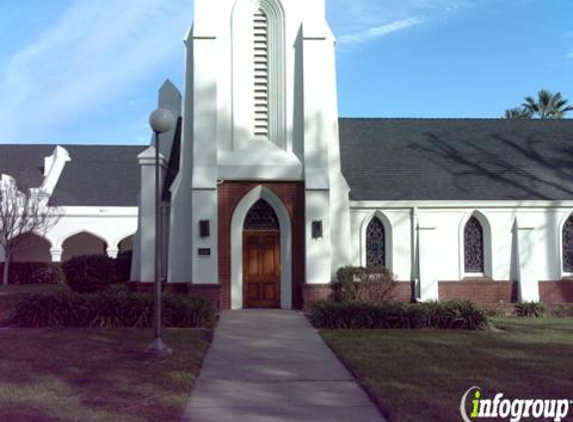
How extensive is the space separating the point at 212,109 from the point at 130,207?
21093mm

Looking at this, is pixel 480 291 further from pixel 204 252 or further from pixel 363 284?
pixel 204 252

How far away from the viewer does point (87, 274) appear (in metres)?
22.2

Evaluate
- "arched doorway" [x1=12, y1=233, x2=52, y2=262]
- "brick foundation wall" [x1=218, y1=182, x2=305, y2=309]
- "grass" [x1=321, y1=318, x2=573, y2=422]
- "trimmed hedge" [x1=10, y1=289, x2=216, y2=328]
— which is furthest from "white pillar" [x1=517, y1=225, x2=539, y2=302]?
"arched doorway" [x1=12, y1=233, x2=52, y2=262]

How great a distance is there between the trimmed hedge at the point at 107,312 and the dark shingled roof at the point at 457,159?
313 inches

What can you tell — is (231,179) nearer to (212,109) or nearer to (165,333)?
(212,109)

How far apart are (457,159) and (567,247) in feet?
15.6

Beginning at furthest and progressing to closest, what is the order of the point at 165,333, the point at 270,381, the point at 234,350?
the point at 165,333 → the point at 234,350 → the point at 270,381

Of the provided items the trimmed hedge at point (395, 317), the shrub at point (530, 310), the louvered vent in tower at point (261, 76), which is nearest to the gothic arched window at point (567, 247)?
the shrub at point (530, 310)

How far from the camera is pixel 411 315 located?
1545cm

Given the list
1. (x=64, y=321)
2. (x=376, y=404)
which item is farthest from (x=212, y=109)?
(x=376, y=404)

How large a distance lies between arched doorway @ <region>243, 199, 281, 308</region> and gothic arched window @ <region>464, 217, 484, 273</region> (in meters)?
6.63

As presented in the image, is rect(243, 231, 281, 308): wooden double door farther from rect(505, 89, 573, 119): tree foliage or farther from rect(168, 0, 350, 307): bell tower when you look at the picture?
rect(505, 89, 573, 119): tree foliage

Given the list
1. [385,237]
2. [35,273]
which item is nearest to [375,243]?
[385,237]

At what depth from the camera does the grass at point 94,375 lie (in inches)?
304
